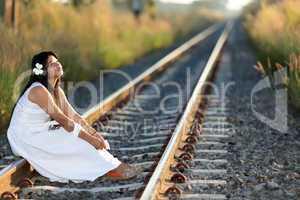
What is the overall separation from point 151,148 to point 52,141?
5.52 feet

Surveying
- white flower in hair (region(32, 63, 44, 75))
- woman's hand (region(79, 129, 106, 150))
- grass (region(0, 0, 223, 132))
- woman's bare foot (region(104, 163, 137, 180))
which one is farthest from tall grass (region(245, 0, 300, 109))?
white flower in hair (region(32, 63, 44, 75))

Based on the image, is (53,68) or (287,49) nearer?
(53,68)

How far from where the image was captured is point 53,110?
6250 millimetres

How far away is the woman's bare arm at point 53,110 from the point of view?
6.22 metres

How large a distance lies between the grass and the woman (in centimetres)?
220

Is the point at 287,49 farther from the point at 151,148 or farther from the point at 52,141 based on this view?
the point at 52,141

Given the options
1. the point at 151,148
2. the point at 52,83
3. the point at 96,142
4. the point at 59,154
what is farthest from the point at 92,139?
the point at 151,148

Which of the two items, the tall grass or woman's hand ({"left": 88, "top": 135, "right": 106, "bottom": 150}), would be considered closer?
woman's hand ({"left": 88, "top": 135, "right": 106, "bottom": 150})

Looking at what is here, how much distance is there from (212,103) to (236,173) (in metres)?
4.62

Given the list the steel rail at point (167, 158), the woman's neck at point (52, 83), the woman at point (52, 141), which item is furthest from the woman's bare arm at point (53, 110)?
the steel rail at point (167, 158)

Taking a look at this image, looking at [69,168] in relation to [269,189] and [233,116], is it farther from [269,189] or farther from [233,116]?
[233,116]

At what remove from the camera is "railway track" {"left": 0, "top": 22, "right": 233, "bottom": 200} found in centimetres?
579

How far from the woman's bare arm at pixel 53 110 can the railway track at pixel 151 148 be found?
38 cm

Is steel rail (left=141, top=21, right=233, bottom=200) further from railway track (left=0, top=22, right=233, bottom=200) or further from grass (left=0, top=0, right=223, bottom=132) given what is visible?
grass (left=0, top=0, right=223, bottom=132)
